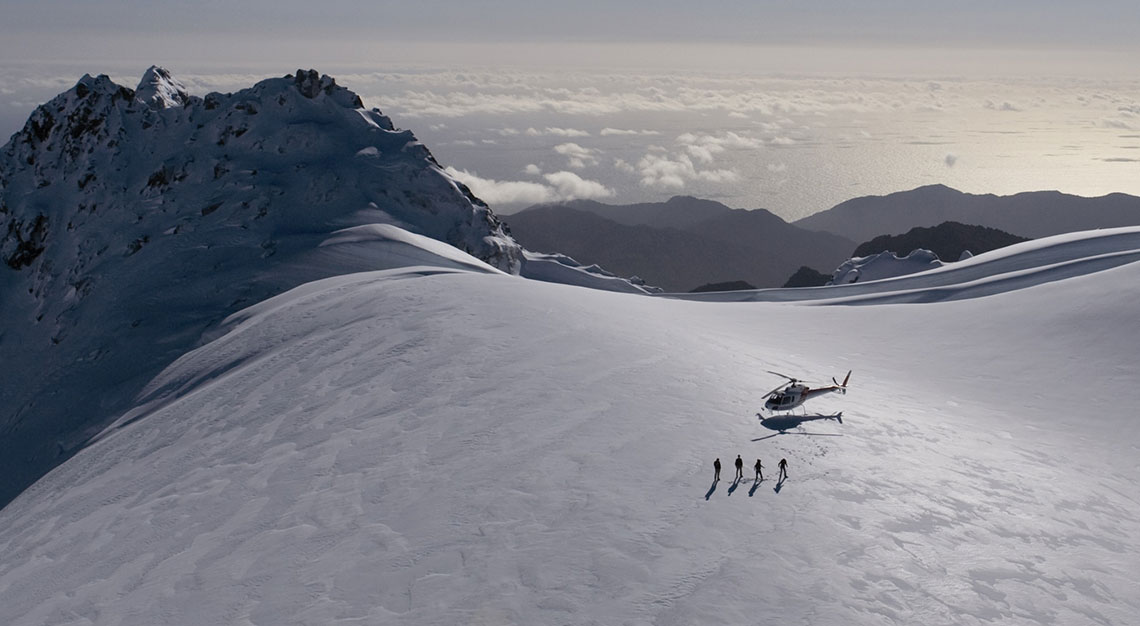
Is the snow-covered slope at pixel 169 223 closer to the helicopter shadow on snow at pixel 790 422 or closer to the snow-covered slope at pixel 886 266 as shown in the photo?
the snow-covered slope at pixel 886 266

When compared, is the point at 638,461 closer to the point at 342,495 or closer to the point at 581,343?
the point at 342,495

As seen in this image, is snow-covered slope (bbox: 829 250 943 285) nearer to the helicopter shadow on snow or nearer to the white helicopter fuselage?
the helicopter shadow on snow

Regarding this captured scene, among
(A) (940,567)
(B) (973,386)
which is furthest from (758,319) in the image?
(A) (940,567)

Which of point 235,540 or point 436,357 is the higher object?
point 436,357

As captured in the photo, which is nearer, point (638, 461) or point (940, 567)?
point (940, 567)

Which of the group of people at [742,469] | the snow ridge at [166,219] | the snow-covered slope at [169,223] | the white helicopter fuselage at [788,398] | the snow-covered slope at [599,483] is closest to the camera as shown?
the snow-covered slope at [599,483]

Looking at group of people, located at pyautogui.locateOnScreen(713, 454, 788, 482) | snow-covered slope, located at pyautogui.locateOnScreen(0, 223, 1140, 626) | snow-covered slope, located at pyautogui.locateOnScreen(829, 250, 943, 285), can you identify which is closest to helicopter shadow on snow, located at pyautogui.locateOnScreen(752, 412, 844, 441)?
snow-covered slope, located at pyautogui.locateOnScreen(0, 223, 1140, 626)

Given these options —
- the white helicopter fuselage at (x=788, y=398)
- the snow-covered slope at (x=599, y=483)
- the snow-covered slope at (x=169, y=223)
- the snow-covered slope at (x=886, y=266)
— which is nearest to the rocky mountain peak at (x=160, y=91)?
the snow-covered slope at (x=169, y=223)

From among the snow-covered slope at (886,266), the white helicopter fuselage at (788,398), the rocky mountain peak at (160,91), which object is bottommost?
the white helicopter fuselage at (788,398)
